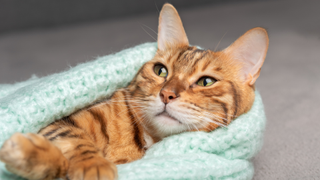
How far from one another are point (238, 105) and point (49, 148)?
24.5 inches

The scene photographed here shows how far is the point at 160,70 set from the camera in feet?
3.62

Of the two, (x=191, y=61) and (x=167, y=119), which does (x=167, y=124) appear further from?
(x=191, y=61)

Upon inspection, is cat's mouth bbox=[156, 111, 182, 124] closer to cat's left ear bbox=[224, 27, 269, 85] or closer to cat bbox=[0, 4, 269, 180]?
cat bbox=[0, 4, 269, 180]

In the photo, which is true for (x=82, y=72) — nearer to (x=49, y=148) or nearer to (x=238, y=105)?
(x=49, y=148)

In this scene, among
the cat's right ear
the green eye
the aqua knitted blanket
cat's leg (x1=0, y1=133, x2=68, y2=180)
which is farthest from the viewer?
the cat's right ear

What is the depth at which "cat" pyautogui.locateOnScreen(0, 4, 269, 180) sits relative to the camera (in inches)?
30.3

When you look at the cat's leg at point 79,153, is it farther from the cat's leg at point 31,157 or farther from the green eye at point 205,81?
the green eye at point 205,81

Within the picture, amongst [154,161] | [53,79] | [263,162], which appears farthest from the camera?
[263,162]

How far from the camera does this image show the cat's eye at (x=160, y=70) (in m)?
1.09

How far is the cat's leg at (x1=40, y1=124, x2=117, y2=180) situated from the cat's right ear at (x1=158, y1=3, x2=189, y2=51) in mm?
512

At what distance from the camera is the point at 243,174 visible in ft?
3.22

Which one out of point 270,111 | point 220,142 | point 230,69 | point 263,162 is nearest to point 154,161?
point 220,142

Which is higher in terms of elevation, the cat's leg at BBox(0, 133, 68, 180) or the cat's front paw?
the cat's leg at BBox(0, 133, 68, 180)

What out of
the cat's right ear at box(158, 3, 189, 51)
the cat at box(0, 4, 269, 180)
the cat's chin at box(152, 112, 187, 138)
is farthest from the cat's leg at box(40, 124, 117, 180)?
the cat's right ear at box(158, 3, 189, 51)
